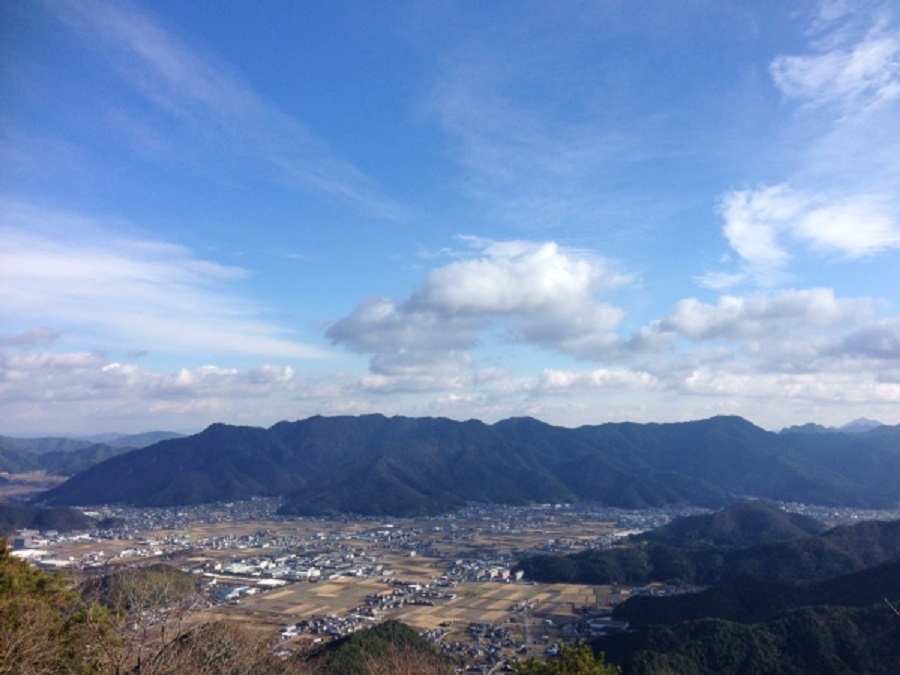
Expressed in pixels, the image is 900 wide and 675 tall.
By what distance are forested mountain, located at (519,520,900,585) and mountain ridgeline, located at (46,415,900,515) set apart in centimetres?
6238

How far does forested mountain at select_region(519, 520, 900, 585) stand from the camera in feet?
189

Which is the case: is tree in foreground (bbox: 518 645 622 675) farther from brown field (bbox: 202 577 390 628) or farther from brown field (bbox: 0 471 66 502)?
brown field (bbox: 0 471 66 502)

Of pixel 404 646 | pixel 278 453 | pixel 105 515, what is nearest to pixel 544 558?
pixel 404 646

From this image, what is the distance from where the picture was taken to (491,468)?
16238 centimetres

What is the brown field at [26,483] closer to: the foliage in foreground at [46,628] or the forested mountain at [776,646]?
the forested mountain at [776,646]

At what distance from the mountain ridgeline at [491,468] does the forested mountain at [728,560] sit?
2456 inches

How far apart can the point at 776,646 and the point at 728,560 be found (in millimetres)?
32729

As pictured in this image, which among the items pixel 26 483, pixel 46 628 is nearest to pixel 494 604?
pixel 46 628

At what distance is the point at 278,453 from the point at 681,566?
135394 millimetres

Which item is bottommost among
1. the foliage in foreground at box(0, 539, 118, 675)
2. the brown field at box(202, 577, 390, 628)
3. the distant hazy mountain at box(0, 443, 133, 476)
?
the brown field at box(202, 577, 390, 628)

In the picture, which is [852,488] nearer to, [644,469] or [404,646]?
[644,469]

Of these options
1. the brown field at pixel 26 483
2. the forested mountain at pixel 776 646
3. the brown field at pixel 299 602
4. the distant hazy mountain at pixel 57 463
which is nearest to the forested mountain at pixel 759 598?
the forested mountain at pixel 776 646

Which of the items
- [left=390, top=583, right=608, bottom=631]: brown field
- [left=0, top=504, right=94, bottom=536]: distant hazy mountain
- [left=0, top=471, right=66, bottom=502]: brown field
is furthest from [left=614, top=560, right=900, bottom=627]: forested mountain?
[left=0, top=471, right=66, bottom=502]: brown field

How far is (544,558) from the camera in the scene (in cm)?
6806
